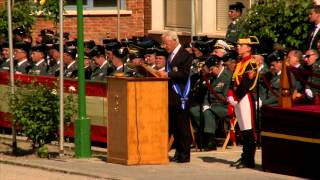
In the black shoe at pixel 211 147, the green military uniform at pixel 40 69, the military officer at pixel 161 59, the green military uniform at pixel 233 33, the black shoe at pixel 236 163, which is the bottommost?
the black shoe at pixel 211 147

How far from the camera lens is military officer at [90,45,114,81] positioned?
69.9ft

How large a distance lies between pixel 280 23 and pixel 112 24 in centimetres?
1236

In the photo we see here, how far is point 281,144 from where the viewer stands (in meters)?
16.3

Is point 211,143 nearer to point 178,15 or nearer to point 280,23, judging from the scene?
point 280,23

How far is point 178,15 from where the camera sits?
1196 inches

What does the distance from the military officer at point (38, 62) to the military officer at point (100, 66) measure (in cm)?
139

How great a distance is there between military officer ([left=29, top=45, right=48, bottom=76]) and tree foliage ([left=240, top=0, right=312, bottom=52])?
14.6 feet

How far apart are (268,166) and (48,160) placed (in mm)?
3782

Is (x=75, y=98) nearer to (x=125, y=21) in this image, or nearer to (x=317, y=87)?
(x=317, y=87)

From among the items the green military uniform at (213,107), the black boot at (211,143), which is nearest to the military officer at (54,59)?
the green military uniform at (213,107)

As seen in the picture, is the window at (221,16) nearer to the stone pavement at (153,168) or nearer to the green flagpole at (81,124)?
the stone pavement at (153,168)

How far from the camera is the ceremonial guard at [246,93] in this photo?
16.8 metres

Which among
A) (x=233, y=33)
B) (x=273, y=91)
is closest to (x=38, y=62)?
(x=233, y=33)

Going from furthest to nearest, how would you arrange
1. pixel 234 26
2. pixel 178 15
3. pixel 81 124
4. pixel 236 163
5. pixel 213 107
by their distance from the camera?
pixel 178 15 < pixel 234 26 < pixel 213 107 < pixel 81 124 < pixel 236 163
